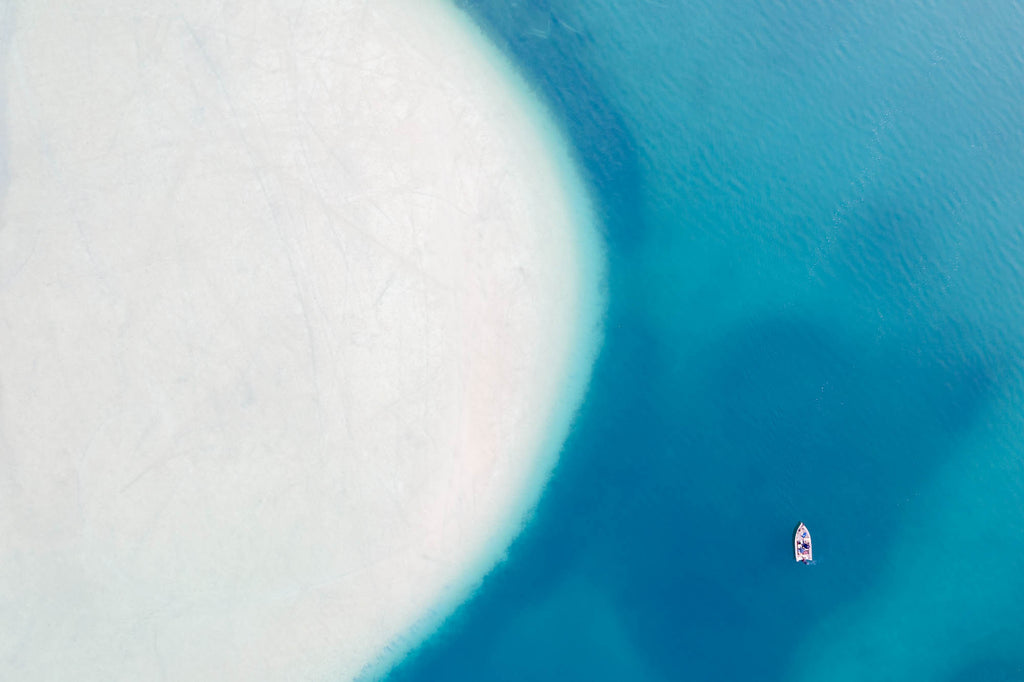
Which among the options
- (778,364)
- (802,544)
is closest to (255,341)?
(778,364)

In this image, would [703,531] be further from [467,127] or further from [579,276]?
[467,127]

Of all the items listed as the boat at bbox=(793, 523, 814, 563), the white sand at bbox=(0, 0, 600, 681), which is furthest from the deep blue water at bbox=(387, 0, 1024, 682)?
the white sand at bbox=(0, 0, 600, 681)

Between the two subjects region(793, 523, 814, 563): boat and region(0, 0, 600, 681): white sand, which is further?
region(793, 523, 814, 563): boat

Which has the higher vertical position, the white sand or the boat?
the boat

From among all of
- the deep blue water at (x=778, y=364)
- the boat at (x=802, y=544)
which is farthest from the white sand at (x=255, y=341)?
the boat at (x=802, y=544)

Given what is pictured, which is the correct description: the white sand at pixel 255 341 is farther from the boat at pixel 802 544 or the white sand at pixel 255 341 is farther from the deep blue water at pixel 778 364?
the boat at pixel 802 544

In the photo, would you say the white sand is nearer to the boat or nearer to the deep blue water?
the deep blue water
